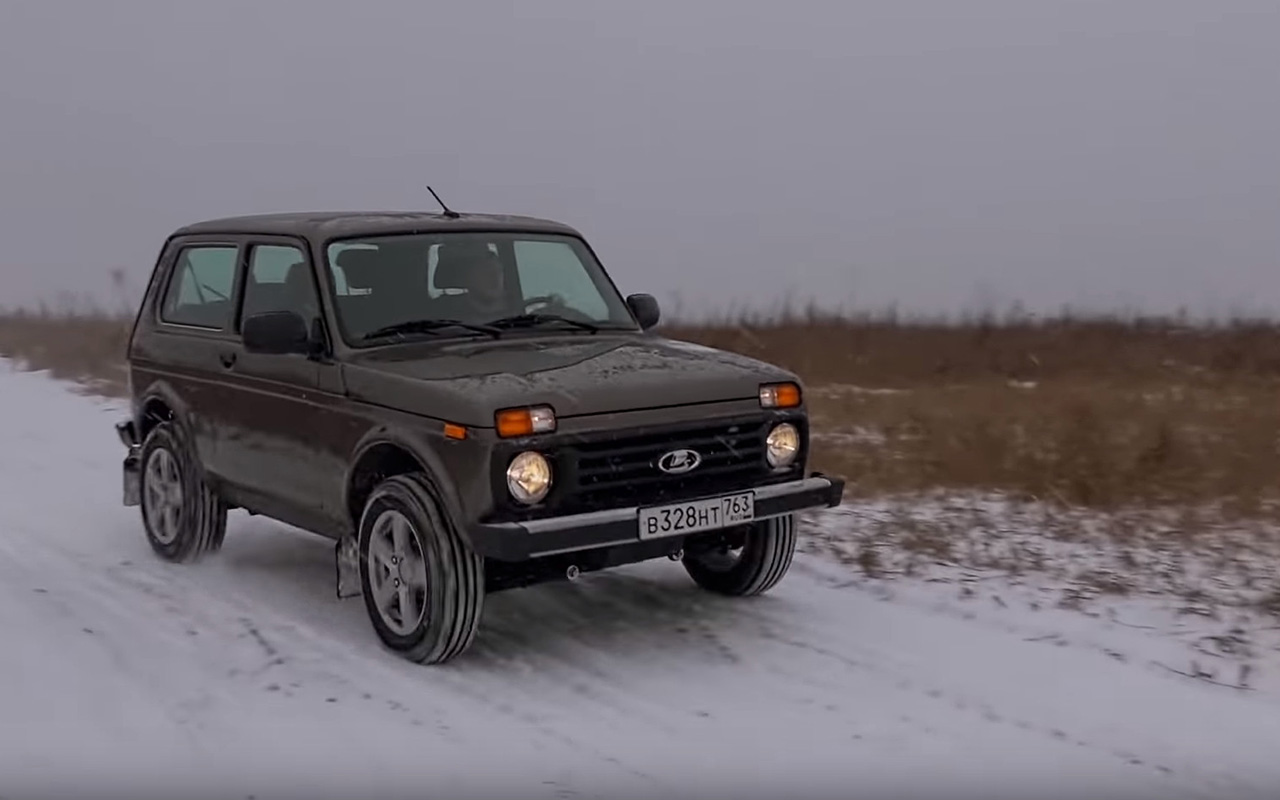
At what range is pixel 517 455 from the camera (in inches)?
202

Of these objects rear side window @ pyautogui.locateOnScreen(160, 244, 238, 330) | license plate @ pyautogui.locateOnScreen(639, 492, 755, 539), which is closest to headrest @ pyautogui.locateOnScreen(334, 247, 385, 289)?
rear side window @ pyautogui.locateOnScreen(160, 244, 238, 330)

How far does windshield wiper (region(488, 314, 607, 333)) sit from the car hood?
0.51 ft

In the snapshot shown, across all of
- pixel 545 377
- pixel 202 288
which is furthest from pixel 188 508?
pixel 545 377

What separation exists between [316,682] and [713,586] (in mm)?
2197

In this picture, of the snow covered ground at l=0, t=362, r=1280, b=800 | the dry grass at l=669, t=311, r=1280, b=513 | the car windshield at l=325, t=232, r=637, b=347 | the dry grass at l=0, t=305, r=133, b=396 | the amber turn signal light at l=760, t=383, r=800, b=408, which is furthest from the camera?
the dry grass at l=0, t=305, r=133, b=396

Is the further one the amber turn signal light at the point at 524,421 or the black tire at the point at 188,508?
the black tire at the point at 188,508

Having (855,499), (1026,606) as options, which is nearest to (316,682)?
(1026,606)

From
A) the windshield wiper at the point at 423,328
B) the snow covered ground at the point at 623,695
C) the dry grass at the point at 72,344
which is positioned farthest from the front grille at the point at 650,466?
the dry grass at the point at 72,344

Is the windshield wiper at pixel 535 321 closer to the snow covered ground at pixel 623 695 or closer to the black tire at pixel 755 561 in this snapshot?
the black tire at pixel 755 561

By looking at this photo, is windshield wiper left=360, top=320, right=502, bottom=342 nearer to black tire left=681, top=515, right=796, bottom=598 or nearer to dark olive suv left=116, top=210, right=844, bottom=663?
dark olive suv left=116, top=210, right=844, bottom=663

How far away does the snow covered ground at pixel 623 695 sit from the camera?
14.2 ft

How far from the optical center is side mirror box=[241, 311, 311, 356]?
586cm

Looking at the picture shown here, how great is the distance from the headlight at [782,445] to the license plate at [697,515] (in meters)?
0.26

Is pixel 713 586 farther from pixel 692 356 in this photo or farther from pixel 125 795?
pixel 125 795
